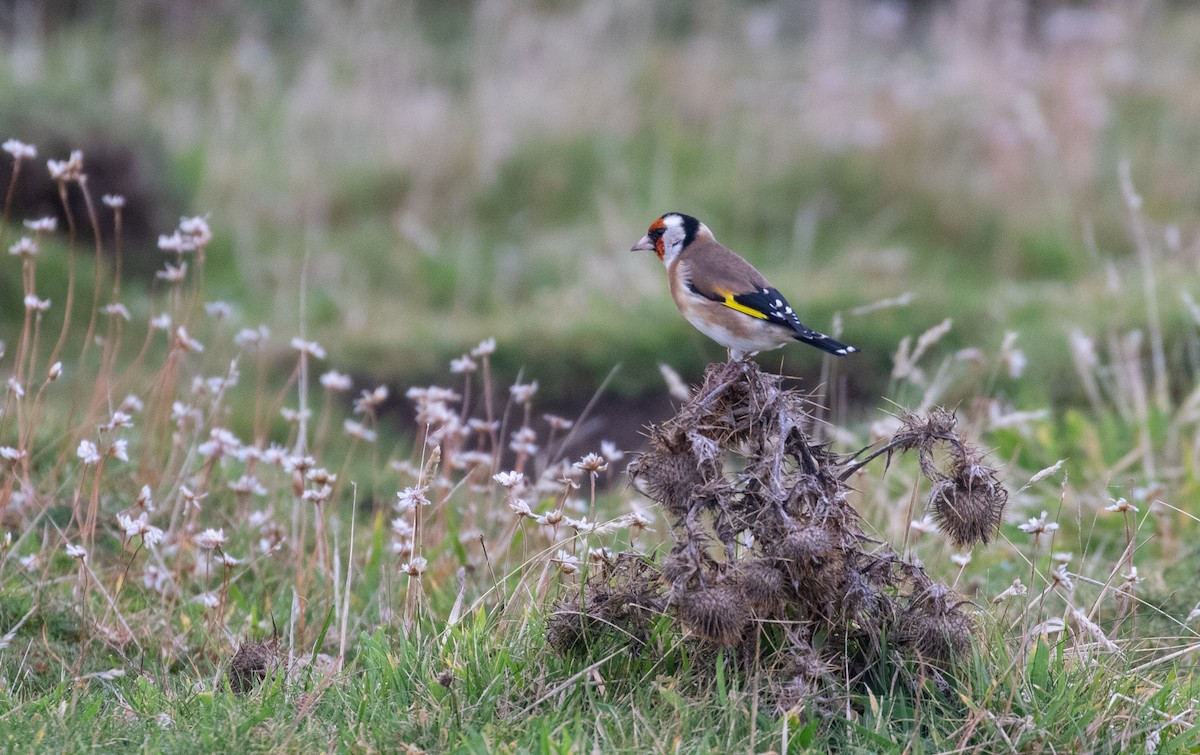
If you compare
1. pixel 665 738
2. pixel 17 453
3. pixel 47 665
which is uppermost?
pixel 17 453

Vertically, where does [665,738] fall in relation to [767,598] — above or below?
below

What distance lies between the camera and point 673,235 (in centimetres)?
444

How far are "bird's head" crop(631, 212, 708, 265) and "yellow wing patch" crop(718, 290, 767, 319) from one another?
480 mm

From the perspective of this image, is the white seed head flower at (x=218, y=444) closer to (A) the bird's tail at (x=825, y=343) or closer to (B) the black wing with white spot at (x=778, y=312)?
(B) the black wing with white spot at (x=778, y=312)

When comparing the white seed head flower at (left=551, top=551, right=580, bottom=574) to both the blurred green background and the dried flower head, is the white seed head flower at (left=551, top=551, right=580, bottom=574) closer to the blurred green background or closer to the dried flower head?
the dried flower head

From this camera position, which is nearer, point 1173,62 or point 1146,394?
point 1146,394

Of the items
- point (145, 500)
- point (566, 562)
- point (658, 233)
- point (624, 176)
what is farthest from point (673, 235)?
point (624, 176)

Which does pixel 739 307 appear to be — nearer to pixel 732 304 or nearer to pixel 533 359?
pixel 732 304

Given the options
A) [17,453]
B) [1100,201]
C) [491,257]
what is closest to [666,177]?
[491,257]

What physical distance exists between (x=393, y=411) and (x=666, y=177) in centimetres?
418

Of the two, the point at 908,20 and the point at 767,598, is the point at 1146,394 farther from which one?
the point at 908,20

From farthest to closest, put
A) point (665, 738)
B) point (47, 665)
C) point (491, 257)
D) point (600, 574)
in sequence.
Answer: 1. point (491, 257)
2. point (47, 665)
3. point (600, 574)
4. point (665, 738)

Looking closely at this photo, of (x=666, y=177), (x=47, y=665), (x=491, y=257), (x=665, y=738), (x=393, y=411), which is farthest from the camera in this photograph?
(x=666, y=177)

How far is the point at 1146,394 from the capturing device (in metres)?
6.38
